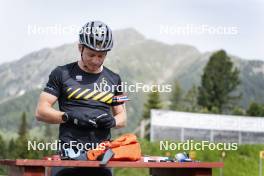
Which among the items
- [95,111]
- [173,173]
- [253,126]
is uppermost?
[95,111]

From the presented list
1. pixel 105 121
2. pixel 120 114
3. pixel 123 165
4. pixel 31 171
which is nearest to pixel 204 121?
pixel 120 114

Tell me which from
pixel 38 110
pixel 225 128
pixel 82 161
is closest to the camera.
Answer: pixel 82 161

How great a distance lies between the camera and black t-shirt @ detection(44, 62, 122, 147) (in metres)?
5.73

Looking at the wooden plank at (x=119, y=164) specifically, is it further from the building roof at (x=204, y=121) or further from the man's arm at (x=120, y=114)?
the building roof at (x=204, y=121)

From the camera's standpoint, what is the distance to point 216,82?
120 m

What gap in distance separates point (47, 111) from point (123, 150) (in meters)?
1.01

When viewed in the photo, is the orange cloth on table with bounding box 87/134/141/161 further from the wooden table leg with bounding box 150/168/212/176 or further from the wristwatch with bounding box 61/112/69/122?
the wristwatch with bounding box 61/112/69/122

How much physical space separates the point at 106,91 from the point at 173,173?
1129mm

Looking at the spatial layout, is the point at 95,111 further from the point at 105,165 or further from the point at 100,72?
the point at 105,165

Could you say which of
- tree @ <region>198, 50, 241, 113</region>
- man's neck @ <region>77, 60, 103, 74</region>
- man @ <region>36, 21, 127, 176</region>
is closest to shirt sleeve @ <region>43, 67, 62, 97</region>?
man @ <region>36, 21, 127, 176</region>

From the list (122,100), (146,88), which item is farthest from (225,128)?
(122,100)

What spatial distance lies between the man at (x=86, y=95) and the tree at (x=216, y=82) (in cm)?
11219

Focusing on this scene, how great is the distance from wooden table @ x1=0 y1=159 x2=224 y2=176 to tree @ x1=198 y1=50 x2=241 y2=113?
113 meters

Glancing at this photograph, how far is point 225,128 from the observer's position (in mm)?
31875
